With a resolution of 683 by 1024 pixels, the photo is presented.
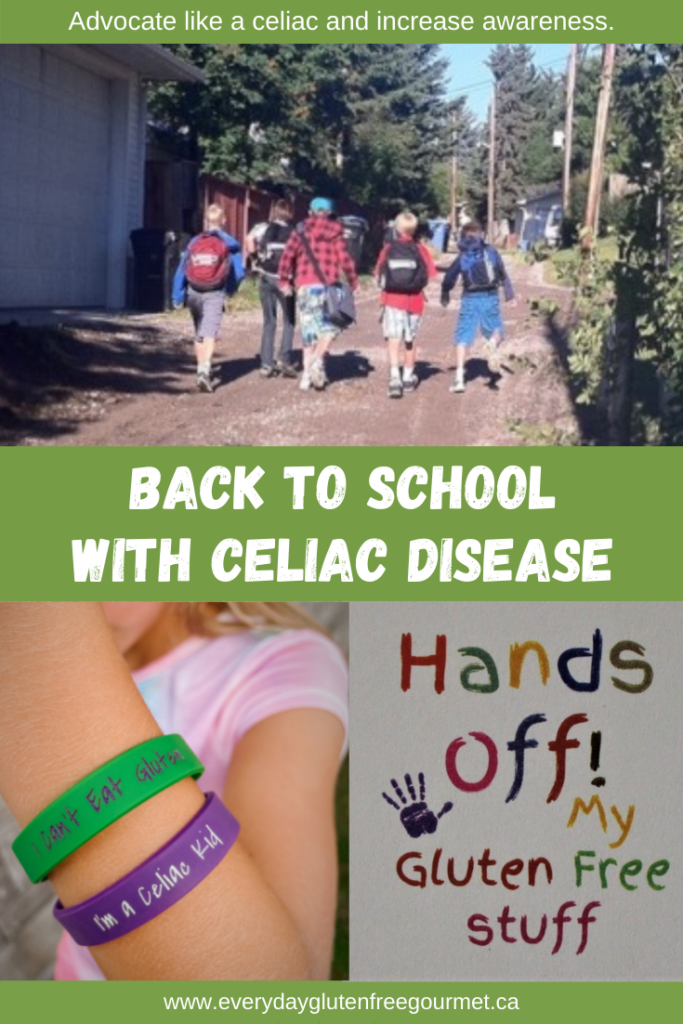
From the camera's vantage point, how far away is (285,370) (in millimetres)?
4207

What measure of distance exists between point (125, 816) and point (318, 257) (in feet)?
5.25

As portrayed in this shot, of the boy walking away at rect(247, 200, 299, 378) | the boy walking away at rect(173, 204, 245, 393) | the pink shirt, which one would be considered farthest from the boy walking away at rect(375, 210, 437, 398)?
the pink shirt

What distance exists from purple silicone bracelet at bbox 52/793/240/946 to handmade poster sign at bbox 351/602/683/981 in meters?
0.57

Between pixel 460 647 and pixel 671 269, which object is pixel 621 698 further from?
pixel 671 269

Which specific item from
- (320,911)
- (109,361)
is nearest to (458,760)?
(320,911)

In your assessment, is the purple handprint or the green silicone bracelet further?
the purple handprint

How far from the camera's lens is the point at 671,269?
4.21 metres

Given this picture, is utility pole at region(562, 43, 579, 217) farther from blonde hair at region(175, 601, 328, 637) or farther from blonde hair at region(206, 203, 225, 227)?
blonde hair at region(175, 601, 328, 637)

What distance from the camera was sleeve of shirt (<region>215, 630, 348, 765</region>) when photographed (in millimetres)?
3693

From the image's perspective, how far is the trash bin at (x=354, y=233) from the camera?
416 centimetres

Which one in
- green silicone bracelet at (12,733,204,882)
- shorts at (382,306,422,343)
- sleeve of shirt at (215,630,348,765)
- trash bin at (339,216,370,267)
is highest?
trash bin at (339,216,370,267)

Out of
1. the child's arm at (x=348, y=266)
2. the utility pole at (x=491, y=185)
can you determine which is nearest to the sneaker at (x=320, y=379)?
the child's arm at (x=348, y=266)

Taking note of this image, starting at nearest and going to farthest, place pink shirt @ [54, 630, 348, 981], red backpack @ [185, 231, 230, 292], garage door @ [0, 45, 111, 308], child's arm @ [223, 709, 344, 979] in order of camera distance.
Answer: child's arm @ [223, 709, 344, 979] → pink shirt @ [54, 630, 348, 981] → garage door @ [0, 45, 111, 308] → red backpack @ [185, 231, 230, 292]

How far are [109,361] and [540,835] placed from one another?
5.28 feet
